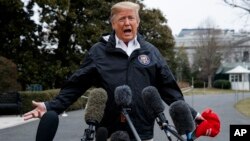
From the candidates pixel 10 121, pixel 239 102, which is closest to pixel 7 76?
pixel 10 121

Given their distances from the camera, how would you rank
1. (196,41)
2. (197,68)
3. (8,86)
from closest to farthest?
1. (8,86)
2. (197,68)
3. (196,41)

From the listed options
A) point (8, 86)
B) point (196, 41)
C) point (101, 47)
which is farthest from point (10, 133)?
point (196, 41)

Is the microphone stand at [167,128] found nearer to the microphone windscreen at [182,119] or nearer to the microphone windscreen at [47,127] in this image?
the microphone windscreen at [182,119]

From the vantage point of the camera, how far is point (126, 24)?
3338 mm

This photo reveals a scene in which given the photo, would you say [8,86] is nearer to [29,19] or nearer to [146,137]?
[29,19]

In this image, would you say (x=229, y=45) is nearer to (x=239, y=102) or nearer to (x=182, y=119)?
(x=239, y=102)

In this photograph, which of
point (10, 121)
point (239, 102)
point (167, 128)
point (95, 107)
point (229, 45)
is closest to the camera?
point (167, 128)

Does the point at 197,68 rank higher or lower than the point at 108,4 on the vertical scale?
lower

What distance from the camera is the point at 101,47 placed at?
344 cm

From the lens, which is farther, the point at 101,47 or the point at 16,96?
the point at 16,96

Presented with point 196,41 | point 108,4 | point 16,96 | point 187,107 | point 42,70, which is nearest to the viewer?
point 187,107

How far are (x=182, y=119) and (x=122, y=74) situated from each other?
63 cm

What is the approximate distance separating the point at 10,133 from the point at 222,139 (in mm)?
Answer: 6176

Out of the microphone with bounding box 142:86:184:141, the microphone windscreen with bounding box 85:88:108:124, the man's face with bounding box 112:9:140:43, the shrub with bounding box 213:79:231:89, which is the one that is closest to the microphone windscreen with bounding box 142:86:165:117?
the microphone with bounding box 142:86:184:141
